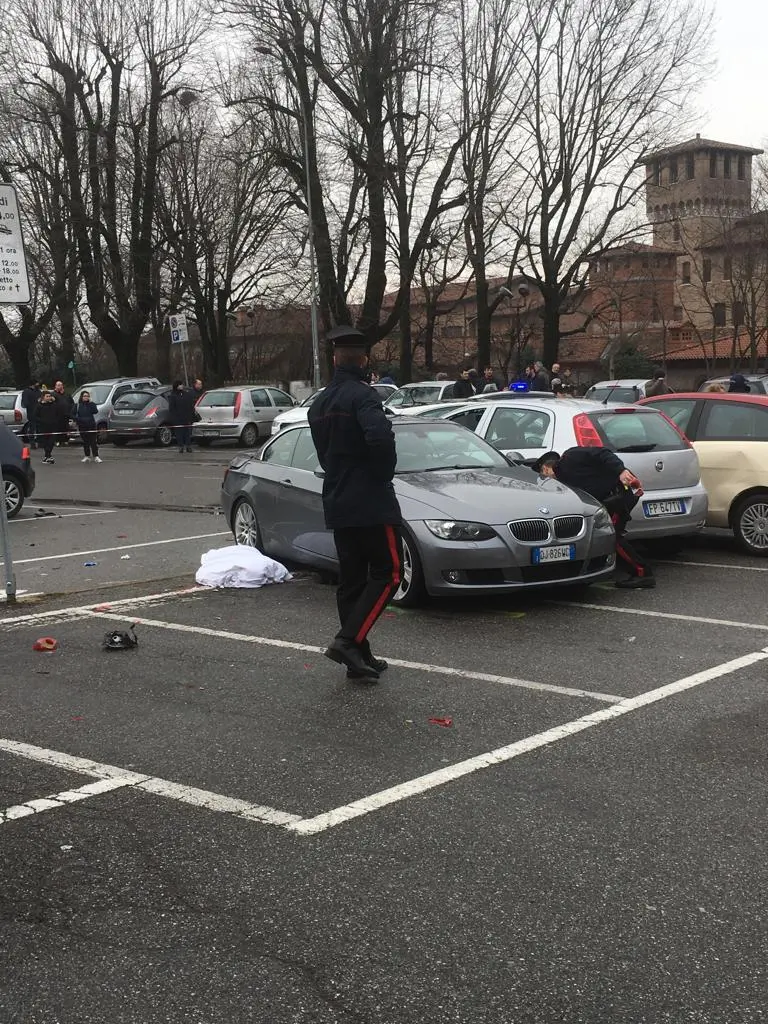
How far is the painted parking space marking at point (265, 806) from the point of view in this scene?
4.38 meters

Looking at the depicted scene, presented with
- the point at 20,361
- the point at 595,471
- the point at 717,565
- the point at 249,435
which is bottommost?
the point at 717,565

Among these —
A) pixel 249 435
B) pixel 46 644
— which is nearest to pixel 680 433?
pixel 46 644

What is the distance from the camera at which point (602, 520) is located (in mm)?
8766

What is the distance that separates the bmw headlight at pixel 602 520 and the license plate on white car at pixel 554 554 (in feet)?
1.39

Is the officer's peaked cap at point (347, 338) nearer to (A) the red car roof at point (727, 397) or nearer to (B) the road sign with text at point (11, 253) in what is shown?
(B) the road sign with text at point (11, 253)

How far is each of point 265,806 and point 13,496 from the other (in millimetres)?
12405

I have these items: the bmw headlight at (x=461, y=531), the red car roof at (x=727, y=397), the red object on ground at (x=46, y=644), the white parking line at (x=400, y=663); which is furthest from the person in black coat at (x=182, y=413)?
the red object on ground at (x=46, y=644)

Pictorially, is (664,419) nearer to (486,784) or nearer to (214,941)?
(486,784)

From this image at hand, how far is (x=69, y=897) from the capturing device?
12.2ft

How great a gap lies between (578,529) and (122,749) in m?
4.27

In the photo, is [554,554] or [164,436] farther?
[164,436]

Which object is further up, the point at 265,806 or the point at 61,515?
the point at 265,806

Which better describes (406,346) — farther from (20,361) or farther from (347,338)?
(347,338)

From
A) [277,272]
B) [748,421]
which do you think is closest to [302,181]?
[277,272]
